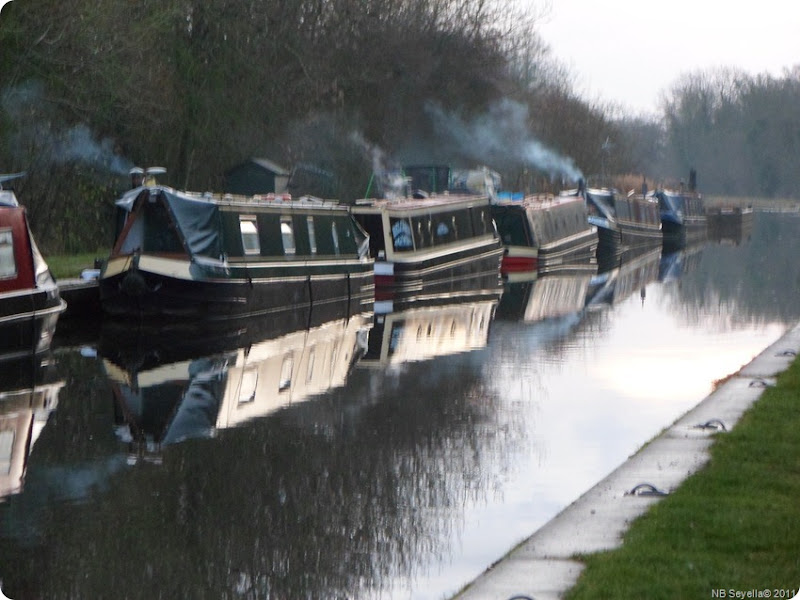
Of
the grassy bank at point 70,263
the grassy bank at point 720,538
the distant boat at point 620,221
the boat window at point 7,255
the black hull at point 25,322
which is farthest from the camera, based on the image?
the distant boat at point 620,221

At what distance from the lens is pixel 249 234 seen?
22.1 metres

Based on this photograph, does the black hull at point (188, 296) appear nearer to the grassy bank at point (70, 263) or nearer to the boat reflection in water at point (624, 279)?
the grassy bank at point (70, 263)

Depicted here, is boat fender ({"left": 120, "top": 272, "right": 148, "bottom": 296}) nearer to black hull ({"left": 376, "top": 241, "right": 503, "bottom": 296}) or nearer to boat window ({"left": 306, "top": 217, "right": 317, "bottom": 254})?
Answer: boat window ({"left": 306, "top": 217, "right": 317, "bottom": 254})

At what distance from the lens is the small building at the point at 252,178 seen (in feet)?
107

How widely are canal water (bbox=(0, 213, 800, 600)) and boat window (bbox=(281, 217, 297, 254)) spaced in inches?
56.9

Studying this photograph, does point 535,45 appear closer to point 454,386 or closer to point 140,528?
point 454,386

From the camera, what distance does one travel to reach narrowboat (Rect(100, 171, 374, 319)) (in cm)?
1995

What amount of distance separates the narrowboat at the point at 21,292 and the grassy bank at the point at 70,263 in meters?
5.47

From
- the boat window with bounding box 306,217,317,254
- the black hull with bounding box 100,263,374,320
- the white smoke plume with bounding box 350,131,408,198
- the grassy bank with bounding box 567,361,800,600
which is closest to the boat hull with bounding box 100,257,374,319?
the black hull with bounding box 100,263,374,320

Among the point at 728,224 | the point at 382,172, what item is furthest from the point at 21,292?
the point at 728,224

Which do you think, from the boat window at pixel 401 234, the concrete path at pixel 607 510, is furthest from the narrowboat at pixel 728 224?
the concrete path at pixel 607 510

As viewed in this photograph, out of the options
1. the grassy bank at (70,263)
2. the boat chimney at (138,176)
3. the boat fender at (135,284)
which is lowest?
the boat fender at (135,284)

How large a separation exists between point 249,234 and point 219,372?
6726 mm

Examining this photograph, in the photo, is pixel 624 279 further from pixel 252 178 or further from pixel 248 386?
pixel 248 386
